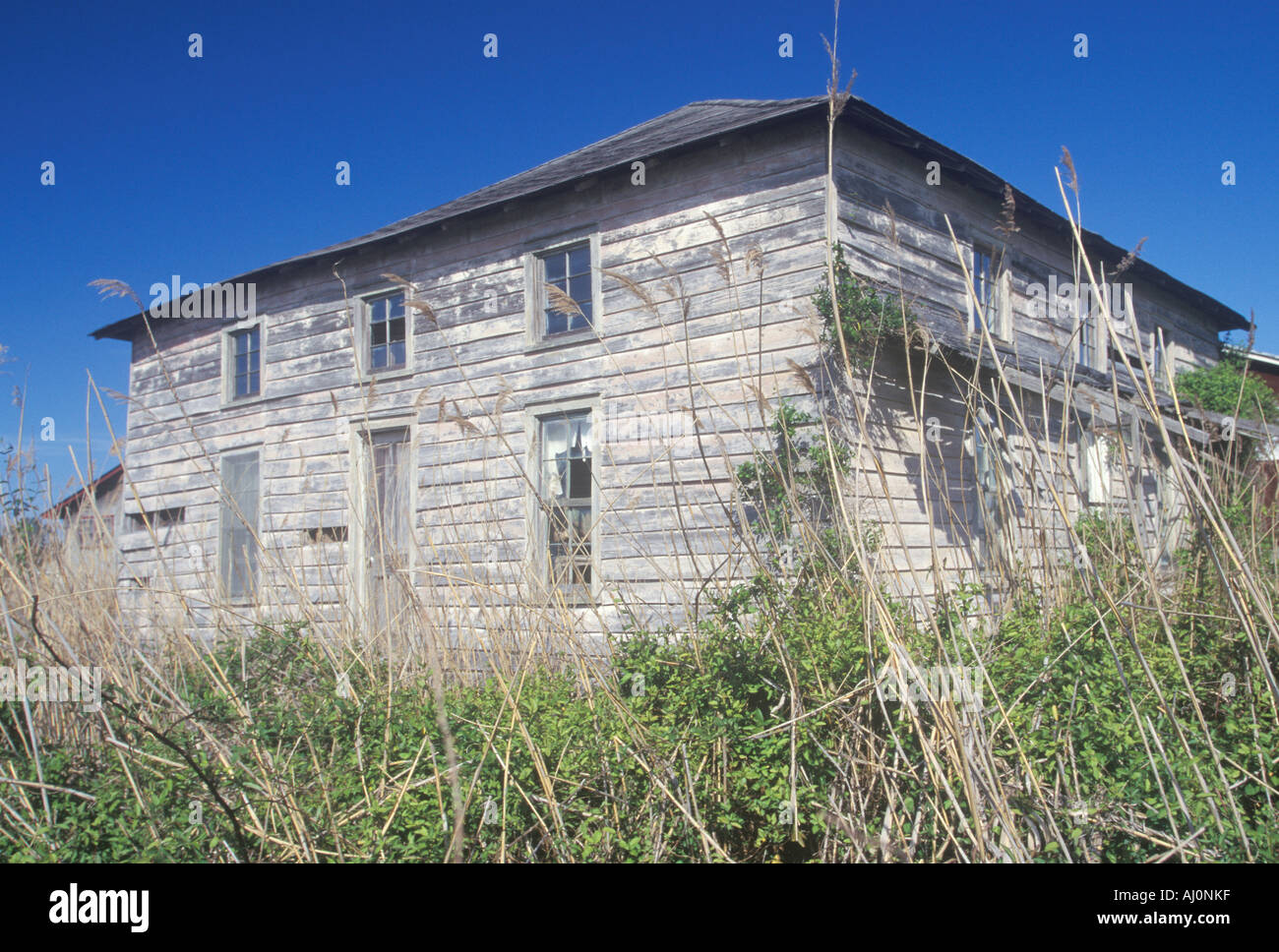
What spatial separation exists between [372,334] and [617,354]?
3377 millimetres

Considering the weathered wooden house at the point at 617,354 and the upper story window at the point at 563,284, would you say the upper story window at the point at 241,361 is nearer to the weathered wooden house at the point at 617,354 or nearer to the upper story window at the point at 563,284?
the weathered wooden house at the point at 617,354

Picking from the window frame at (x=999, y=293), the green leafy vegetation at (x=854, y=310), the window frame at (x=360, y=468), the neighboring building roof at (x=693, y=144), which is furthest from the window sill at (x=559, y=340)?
the window frame at (x=999, y=293)

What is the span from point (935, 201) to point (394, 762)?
687 centimetres

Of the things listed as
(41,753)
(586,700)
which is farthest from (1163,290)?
(41,753)

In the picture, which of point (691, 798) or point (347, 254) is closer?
point (691, 798)

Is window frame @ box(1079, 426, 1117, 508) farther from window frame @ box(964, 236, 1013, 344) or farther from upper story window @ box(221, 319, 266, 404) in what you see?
upper story window @ box(221, 319, 266, 404)

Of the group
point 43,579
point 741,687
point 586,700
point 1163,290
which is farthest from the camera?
point 1163,290

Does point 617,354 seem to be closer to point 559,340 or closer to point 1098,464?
point 559,340

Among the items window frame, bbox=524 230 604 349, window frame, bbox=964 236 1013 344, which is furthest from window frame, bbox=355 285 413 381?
window frame, bbox=964 236 1013 344

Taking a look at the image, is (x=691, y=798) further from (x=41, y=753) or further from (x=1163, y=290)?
(x=1163, y=290)

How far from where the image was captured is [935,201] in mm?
7305

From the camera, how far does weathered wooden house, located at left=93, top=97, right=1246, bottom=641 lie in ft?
20.2
